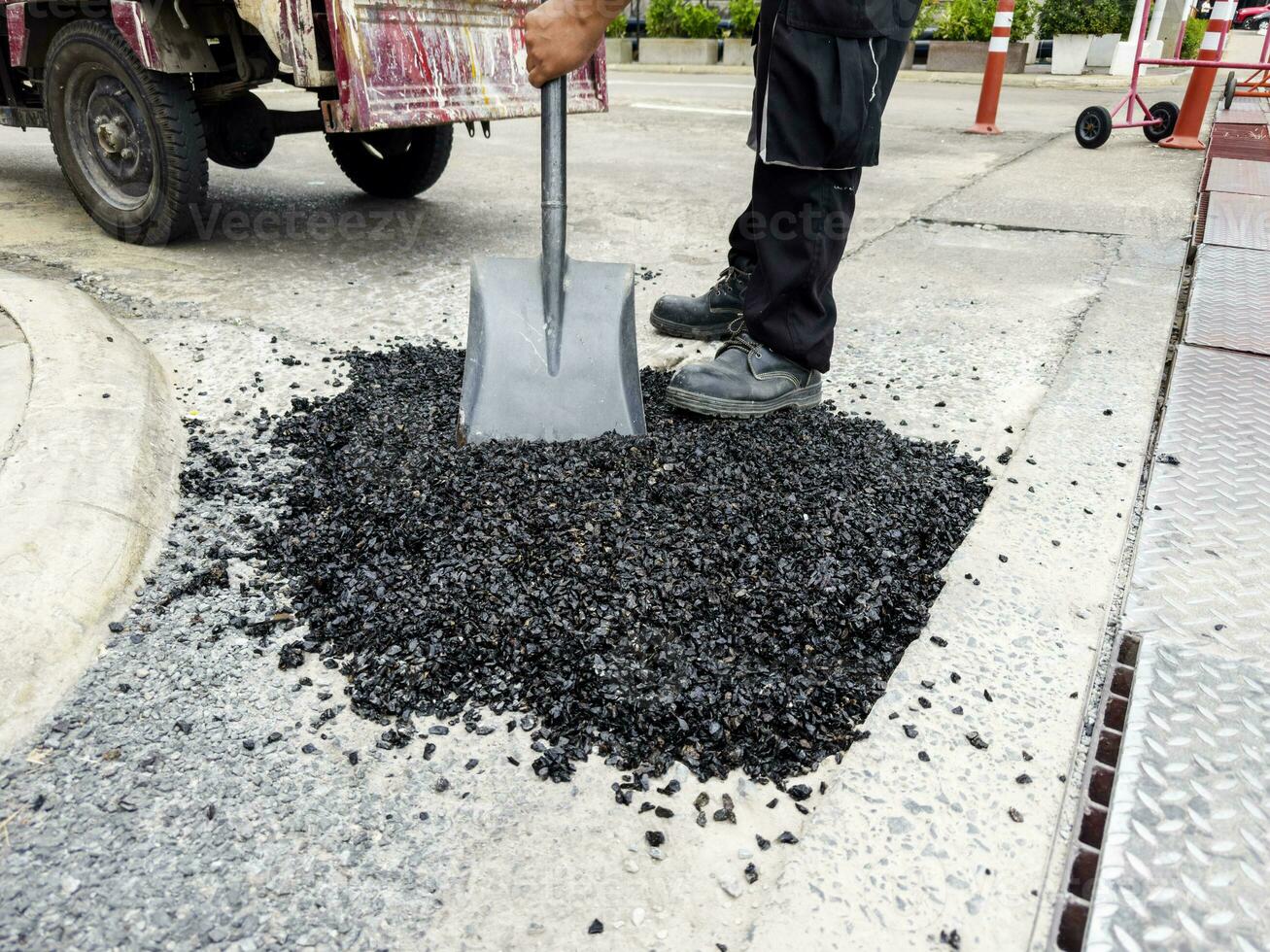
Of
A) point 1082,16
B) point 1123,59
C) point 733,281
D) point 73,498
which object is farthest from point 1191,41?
point 73,498

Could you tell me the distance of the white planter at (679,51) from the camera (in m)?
17.0

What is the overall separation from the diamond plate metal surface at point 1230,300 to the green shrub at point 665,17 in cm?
1592

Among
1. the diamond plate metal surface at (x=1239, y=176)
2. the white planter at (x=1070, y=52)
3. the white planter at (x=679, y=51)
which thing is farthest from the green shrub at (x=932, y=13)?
the diamond plate metal surface at (x=1239, y=176)

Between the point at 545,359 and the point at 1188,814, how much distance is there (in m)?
1.61

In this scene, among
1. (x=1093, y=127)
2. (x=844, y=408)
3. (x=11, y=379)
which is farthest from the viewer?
(x=1093, y=127)

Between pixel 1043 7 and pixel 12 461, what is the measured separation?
1667 centimetres

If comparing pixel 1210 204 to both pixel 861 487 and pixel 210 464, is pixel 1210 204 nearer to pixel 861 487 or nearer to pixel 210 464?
pixel 861 487

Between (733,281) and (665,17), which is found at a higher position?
(665,17)

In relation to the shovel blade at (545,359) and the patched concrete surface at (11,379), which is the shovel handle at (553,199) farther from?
the patched concrete surface at (11,379)

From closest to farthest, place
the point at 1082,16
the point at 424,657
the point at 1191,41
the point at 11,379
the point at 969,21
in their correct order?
the point at 424,657, the point at 11,379, the point at 1082,16, the point at 969,21, the point at 1191,41

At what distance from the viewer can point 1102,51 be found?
15.4 m

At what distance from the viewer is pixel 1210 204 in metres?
4.88

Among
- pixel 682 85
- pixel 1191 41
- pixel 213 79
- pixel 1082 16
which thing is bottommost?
pixel 682 85

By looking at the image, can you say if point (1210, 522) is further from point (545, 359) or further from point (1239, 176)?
point (1239, 176)
